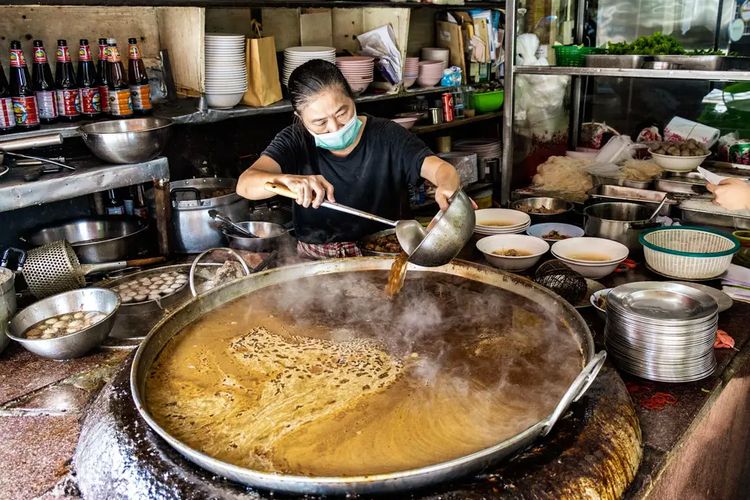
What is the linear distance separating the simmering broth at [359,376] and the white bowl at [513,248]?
1.62 feet

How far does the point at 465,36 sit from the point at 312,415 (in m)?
4.32

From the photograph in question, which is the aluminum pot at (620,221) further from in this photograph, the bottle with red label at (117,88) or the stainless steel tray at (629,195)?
the bottle with red label at (117,88)

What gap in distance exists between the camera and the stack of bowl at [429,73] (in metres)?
4.70

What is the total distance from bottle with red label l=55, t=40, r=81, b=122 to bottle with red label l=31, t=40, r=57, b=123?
31mm

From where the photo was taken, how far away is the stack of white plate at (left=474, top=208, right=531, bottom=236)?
3.07m

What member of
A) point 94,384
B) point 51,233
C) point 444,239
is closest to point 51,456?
point 94,384

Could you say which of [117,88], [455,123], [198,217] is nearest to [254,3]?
[117,88]

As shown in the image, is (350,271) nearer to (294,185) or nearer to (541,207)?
(294,185)

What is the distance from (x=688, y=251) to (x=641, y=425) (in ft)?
4.27

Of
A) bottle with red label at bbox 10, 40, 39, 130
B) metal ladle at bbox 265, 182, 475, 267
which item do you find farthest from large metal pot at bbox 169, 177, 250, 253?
metal ladle at bbox 265, 182, 475, 267

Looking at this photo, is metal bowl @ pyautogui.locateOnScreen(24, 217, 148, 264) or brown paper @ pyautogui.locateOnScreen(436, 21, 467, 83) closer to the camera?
metal bowl @ pyautogui.locateOnScreen(24, 217, 148, 264)

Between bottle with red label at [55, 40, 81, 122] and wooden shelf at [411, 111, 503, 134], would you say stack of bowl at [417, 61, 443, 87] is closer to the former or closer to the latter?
wooden shelf at [411, 111, 503, 134]

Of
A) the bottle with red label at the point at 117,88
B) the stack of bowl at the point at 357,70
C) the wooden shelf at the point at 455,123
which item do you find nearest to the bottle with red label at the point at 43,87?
the bottle with red label at the point at 117,88

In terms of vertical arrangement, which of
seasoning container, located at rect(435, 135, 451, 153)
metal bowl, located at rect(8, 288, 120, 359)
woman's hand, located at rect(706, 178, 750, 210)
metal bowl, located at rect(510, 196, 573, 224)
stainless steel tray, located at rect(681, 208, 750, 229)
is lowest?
metal bowl, located at rect(8, 288, 120, 359)
